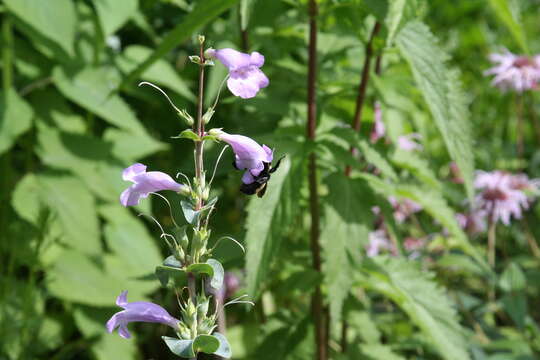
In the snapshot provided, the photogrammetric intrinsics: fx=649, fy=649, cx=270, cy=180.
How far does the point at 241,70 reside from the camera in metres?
0.86

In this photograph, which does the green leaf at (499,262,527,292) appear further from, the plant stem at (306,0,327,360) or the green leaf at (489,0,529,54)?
the green leaf at (489,0,529,54)

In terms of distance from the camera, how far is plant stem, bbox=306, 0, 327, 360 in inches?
63.5

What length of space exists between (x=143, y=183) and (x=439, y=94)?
0.80 meters

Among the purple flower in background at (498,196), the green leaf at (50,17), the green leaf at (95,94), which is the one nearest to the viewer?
the green leaf at (50,17)

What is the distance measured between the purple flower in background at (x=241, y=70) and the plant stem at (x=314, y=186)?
2.59 feet

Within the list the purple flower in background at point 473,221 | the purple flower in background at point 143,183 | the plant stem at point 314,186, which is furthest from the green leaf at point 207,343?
the purple flower in background at point 473,221

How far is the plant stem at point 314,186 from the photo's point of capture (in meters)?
1.61

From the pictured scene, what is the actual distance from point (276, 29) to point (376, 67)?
1.19ft

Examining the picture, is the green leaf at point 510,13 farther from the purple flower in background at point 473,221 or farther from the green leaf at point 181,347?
the purple flower in background at point 473,221

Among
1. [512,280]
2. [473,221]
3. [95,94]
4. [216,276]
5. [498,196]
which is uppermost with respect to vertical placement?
[95,94]

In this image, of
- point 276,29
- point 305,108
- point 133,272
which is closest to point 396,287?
point 305,108

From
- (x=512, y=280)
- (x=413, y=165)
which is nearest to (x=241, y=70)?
(x=413, y=165)

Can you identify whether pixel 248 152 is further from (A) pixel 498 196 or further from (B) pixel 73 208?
(A) pixel 498 196

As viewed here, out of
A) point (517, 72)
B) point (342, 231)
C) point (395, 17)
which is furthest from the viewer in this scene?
point (517, 72)
